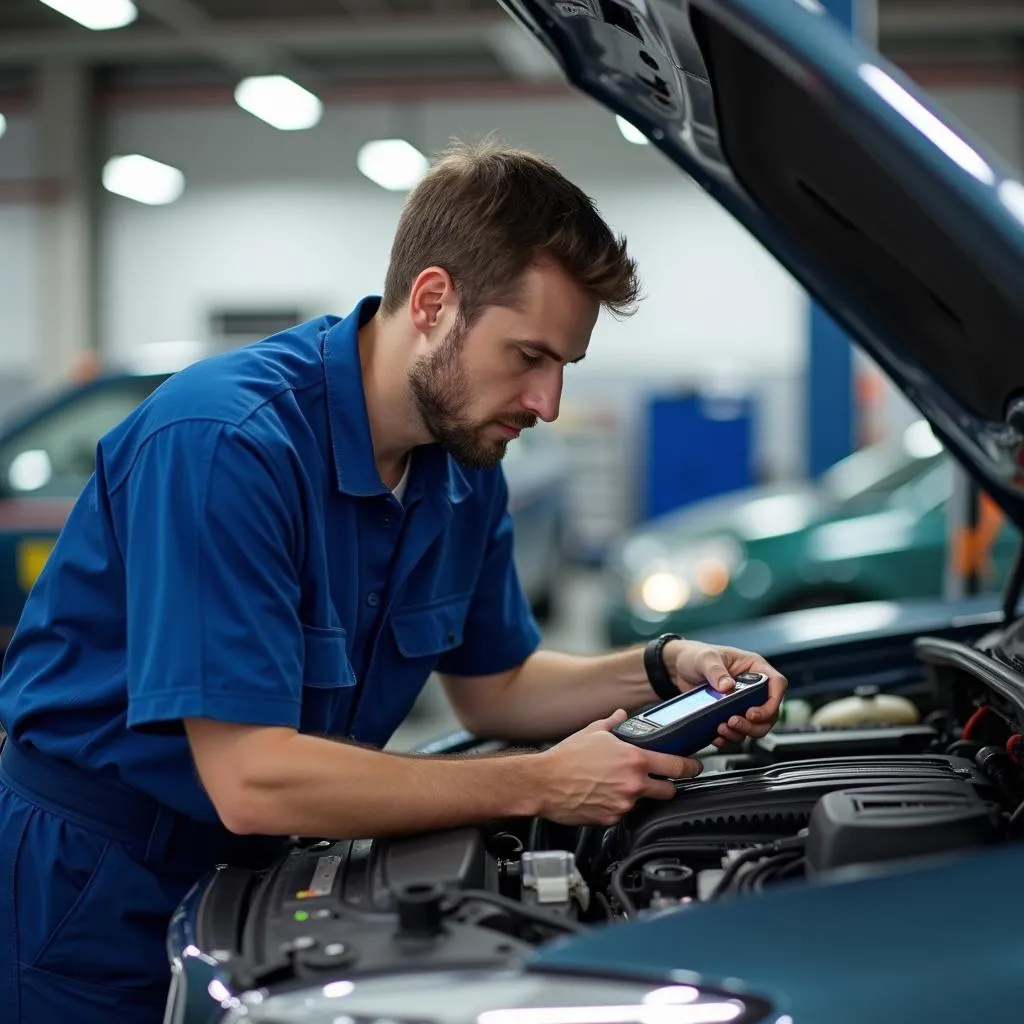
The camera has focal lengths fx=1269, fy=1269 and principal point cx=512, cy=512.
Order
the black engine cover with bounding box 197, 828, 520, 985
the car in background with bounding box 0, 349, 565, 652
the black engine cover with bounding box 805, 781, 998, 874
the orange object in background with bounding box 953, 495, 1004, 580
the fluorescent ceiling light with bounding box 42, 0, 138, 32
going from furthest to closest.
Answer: the fluorescent ceiling light with bounding box 42, 0, 138, 32
the car in background with bounding box 0, 349, 565, 652
the orange object in background with bounding box 953, 495, 1004, 580
the black engine cover with bounding box 805, 781, 998, 874
the black engine cover with bounding box 197, 828, 520, 985

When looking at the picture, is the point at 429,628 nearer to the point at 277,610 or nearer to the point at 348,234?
the point at 277,610

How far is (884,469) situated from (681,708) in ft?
12.1

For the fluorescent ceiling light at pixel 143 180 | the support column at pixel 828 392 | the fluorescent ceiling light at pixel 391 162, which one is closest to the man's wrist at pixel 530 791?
the support column at pixel 828 392

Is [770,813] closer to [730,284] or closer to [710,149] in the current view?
[710,149]

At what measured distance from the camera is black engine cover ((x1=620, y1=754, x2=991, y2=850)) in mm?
1470

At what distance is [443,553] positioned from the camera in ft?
5.88

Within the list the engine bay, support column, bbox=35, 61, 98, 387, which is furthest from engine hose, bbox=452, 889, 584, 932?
support column, bbox=35, 61, 98, 387

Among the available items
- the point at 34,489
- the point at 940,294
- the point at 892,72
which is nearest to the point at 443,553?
the point at 940,294

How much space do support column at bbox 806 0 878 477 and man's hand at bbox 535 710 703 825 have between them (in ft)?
17.1

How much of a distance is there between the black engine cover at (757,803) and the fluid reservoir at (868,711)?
0.43 meters

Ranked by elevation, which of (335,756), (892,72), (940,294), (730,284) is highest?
(730,284)

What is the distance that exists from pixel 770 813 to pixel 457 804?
376 millimetres

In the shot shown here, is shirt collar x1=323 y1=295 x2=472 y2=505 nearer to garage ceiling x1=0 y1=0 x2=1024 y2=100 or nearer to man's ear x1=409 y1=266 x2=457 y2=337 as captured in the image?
man's ear x1=409 y1=266 x2=457 y2=337

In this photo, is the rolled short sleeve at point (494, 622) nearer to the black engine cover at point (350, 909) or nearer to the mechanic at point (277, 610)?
the mechanic at point (277, 610)
